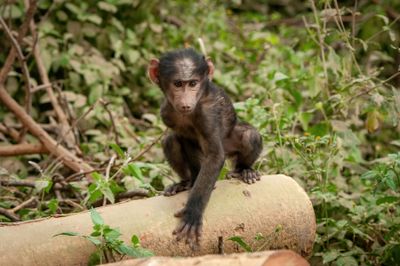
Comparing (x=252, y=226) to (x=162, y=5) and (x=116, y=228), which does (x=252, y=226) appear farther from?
(x=162, y=5)

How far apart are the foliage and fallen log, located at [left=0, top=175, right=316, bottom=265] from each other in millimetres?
88

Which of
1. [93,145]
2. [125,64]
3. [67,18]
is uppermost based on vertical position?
[67,18]

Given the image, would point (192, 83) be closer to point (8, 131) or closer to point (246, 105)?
point (246, 105)

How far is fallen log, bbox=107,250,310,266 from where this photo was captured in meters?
2.98

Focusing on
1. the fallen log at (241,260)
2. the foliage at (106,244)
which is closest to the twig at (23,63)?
the foliage at (106,244)

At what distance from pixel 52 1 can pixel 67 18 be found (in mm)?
304

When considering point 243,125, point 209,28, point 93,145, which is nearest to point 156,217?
point 243,125

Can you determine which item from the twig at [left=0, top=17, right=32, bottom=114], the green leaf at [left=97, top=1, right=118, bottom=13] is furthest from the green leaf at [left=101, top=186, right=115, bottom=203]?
the green leaf at [left=97, top=1, right=118, bottom=13]

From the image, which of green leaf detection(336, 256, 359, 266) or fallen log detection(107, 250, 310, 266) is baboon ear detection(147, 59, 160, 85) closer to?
green leaf detection(336, 256, 359, 266)

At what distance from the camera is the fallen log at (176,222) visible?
3936 mm

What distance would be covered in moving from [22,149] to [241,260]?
408cm

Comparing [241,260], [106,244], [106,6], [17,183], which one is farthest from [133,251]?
[106,6]

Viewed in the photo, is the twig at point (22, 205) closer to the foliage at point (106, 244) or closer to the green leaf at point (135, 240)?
the foliage at point (106, 244)

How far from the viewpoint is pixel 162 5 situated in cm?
956
